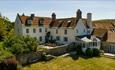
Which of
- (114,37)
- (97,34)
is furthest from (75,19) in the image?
(114,37)

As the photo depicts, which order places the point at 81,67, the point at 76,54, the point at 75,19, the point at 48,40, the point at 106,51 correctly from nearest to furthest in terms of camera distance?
the point at 81,67, the point at 76,54, the point at 106,51, the point at 75,19, the point at 48,40

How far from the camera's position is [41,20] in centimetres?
5925

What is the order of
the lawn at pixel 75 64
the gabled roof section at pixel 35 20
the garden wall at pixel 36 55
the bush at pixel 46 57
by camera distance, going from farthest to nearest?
the gabled roof section at pixel 35 20 → the bush at pixel 46 57 → the garden wall at pixel 36 55 → the lawn at pixel 75 64

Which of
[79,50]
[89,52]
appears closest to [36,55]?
[79,50]

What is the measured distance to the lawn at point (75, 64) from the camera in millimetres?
40088

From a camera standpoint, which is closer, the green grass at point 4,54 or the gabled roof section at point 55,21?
the green grass at point 4,54

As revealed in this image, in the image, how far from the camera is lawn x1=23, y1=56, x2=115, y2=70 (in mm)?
40088

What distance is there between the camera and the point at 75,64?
4203 cm

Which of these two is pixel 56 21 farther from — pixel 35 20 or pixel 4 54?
pixel 4 54

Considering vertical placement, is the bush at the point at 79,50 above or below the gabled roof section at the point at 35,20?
below

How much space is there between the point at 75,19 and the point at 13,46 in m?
21.7

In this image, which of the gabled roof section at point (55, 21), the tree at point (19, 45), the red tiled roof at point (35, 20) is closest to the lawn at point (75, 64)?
the tree at point (19, 45)

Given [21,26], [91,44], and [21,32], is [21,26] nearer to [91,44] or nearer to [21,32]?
[21,32]

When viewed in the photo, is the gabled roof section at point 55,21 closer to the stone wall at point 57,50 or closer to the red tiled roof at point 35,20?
the red tiled roof at point 35,20
